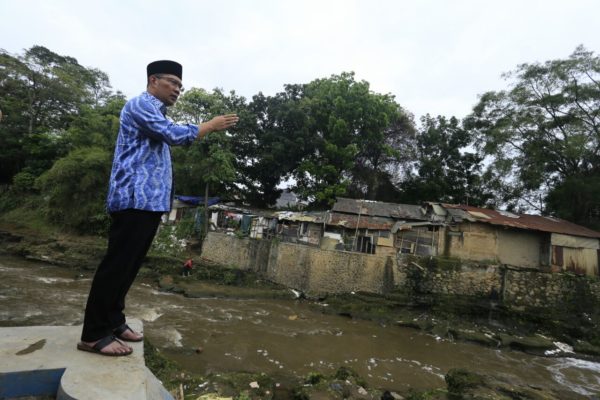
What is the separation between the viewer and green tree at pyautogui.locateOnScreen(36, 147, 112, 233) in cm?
2250

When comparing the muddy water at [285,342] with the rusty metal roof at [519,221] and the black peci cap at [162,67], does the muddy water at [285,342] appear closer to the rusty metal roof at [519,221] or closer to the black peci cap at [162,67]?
the black peci cap at [162,67]

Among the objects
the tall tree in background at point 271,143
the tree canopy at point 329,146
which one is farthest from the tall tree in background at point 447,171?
the tall tree in background at point 271,143

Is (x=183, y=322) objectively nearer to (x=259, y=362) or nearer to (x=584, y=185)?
(x=259, y=362)

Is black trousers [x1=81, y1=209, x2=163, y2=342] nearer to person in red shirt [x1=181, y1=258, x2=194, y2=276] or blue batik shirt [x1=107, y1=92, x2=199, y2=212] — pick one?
blue batik shirt [x1=107, y1=92, x2=199, y2=212]

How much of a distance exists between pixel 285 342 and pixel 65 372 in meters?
9.60

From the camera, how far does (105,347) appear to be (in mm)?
2277

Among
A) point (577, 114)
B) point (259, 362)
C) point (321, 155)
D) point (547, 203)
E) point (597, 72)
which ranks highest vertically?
point (597, 72)

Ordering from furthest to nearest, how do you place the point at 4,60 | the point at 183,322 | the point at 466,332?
1. the point at 4,60
2. the point at 466,332
3. the point at 183,322

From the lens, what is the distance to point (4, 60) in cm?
2477

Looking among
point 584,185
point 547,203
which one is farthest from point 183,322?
point 547,203

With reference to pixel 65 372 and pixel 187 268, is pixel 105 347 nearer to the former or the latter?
pixel 65 372

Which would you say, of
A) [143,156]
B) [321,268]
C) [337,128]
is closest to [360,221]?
[321,268]

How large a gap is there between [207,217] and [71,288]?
9531 mm

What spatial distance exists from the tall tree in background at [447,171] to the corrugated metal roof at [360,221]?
7.12 meters
